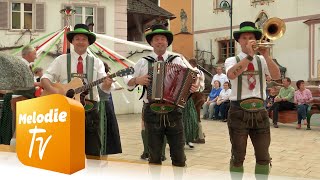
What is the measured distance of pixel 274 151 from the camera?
6762 mm

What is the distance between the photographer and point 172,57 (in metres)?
3.60

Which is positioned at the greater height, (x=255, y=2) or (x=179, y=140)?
(x=255, y=2)

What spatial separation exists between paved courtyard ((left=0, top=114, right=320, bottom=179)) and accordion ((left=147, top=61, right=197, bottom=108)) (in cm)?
93

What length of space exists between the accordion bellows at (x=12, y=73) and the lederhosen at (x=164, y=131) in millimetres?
1963

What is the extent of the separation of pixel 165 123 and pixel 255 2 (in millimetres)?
20288

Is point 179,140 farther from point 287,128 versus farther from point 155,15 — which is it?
point 155,15

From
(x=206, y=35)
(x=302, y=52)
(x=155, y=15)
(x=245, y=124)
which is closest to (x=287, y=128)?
(x=245, y=124)

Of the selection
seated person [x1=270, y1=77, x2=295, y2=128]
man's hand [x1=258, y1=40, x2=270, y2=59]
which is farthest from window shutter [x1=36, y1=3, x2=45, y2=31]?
man's hand [x1=258, y1=40, x2=270, y2=59]

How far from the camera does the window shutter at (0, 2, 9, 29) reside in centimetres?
1398

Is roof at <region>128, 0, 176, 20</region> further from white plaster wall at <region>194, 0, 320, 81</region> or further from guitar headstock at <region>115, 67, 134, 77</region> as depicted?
guitar headstock at <region>115, 67, 134, 77</region>

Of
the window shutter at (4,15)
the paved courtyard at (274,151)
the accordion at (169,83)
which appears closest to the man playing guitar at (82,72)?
the accordion at (169,83)

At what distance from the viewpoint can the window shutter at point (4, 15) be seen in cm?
1398

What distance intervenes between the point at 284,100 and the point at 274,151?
13.8 ft

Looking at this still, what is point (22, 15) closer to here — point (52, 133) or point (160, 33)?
point (160, 33)
